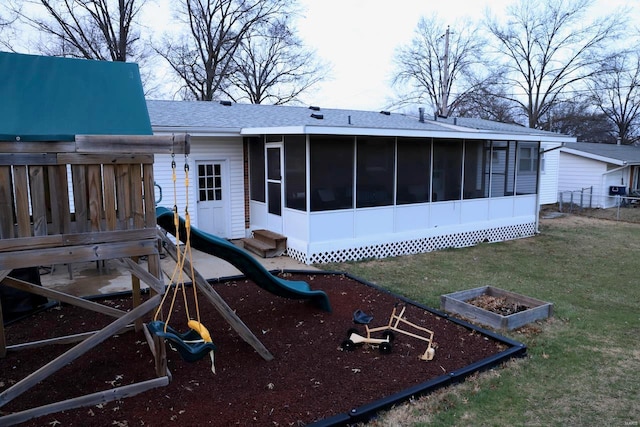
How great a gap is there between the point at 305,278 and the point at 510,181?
712 centimetres

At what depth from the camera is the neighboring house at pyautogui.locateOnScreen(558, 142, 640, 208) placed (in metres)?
20.2

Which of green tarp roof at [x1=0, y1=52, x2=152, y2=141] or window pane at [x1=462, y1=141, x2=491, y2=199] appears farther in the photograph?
window pane at [x1=462, y1=141, x2=491, y2=199]

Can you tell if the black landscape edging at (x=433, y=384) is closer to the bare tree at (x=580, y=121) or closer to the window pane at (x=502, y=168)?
the window pane at (x=502, y=168)

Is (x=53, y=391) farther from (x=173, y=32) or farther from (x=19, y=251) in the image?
(x=173, y=32)

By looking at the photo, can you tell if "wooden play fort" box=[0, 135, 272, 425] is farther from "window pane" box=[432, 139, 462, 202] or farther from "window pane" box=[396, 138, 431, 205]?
"window pane" box=[432, 139, 462, 202]

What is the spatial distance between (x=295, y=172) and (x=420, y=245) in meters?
3.43

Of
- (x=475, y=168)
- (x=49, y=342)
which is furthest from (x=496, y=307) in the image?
(x=475, y=168)

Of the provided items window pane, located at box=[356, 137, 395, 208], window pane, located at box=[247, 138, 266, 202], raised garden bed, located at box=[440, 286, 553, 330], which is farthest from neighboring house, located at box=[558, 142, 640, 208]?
raised garden bed, located at box=[440, 286, 553, 330]

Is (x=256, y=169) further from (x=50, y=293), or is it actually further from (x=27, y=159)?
(x=27, y=159)

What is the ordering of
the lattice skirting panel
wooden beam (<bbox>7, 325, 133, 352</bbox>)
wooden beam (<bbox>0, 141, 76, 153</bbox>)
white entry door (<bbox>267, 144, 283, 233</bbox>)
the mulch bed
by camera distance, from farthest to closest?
white entry door (<bbox>267, 144, 283, 233</bbox>) < the lattice skirting panel < the mulch bed < wooden beam (<bbox>7, 325, 133, 352</bbox>) < wooden beam (<bbox>0, 141, 76, 153</bbox>)

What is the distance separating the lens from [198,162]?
9.77 m

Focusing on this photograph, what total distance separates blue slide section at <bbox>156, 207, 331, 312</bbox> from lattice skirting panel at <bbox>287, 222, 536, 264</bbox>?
10.2 feet

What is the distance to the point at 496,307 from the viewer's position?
5.76 metres

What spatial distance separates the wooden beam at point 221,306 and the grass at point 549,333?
1358 millimetres
